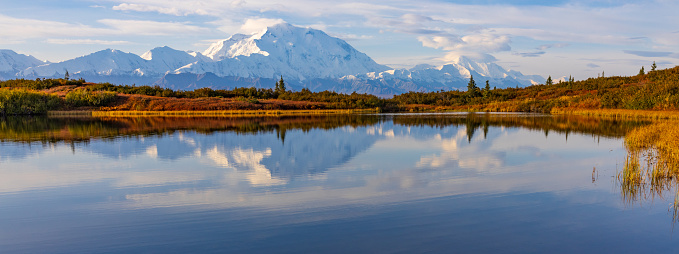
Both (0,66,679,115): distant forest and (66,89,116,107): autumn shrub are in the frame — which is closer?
(0,66,679,115): distant forest

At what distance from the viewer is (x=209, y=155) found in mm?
25922

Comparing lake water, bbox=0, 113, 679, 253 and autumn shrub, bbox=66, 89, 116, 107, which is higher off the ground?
autumn shrub, bbox=66, 89, 116, 107

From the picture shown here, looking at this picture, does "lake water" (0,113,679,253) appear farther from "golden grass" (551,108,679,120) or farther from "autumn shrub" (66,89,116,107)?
"autumn shrub" (66,89,116,107)

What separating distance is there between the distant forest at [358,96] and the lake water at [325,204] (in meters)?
61.7

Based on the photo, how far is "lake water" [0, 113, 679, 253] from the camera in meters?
10.4

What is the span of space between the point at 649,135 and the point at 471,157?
1304 cm

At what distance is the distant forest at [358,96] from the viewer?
85.3 m

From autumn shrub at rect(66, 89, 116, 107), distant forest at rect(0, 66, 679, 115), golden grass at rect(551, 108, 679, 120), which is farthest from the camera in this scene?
autumn shrub at rect(66, 89, 116, 107)

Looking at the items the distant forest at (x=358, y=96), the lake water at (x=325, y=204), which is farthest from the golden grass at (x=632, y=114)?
the lake water at (x=325, y=204)

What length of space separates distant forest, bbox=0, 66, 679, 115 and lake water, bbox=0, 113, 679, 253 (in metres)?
61.7

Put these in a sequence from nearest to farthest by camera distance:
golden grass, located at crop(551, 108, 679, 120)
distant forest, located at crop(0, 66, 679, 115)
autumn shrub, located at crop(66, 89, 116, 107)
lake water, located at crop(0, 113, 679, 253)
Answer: lake water, located at crop(0, 113, 679, 253) < golden grass, located at crop(551, 108, 679, 120) < distant forest, located at crop(0, 66, 679, 115) < autumn shrub, located at crop(66, 89, 116, 107)

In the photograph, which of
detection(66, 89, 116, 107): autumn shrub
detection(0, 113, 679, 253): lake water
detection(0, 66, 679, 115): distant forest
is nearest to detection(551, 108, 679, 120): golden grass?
detection(0, 66, 679, 115): distant forest

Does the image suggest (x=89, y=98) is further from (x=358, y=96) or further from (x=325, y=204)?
(x=325, y=204)

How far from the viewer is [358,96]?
128m
